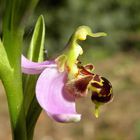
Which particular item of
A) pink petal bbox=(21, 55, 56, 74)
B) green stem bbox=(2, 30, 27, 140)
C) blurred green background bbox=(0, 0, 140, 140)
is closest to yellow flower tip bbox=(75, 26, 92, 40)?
pink petal bbox=(21, 55, 56, 74)

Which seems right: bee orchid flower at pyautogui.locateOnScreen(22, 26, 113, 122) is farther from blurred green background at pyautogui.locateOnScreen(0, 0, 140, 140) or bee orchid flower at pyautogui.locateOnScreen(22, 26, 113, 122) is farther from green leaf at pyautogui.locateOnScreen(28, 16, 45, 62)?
blurred green background at pyautogui.locateOnScreen(0, 0, 140, 140)

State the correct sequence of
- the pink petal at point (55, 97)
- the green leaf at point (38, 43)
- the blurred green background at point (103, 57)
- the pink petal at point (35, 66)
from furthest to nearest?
1. the blurred green background at point (103, 57)
2. the green leaf at point (38, 43)
3. the pink petal at point (35, 66)
4. the pink petal at point (55, 97)

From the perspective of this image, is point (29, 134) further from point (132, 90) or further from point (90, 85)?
point (132, 90)

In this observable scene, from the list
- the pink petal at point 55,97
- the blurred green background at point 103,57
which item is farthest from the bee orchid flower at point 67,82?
the blurred green background at point 103,57

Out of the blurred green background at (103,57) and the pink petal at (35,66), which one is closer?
the pink petal at (35,66)

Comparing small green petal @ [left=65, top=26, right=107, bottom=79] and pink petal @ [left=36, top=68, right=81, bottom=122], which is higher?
small green petal @ [left=65, top=26, right=107, bottom=79]

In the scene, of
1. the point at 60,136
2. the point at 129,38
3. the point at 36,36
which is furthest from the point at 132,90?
the point at 36,36

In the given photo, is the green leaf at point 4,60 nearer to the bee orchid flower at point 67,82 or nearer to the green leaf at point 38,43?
the bee orchid flower at point 67,82
